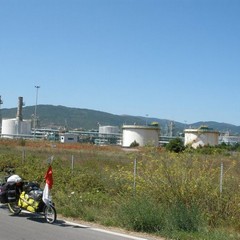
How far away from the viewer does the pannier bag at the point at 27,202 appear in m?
11.2

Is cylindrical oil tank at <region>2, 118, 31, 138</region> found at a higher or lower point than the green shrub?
higher

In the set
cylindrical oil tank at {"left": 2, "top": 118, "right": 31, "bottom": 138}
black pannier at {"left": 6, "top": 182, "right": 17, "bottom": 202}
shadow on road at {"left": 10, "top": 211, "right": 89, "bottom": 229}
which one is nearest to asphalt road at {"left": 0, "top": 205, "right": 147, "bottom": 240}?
shadow on road at {"left": 10, "top": 211, "right": 89, "bottom": 229}

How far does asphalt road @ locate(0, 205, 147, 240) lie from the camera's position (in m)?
8.98

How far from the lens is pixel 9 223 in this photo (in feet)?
34.1

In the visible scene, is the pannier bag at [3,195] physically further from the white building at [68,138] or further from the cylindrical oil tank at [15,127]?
the cylindrical oil tank at [15,127]

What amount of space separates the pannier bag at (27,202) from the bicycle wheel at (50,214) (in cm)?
43

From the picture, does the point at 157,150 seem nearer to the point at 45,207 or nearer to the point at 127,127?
the point at 45,207

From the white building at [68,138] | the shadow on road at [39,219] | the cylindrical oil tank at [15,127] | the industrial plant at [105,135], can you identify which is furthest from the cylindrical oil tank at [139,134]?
the shadow on road at [39,219]

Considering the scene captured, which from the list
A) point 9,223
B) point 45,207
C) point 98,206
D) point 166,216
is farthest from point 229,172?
point 9,223

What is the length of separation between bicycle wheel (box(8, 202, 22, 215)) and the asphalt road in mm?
394

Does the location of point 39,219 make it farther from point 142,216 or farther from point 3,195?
point 142,216

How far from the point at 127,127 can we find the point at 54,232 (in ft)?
356

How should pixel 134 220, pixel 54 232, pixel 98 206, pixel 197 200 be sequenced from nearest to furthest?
pixel 54 232, pixel 134 220, pixel 197 200, pixel 98 206

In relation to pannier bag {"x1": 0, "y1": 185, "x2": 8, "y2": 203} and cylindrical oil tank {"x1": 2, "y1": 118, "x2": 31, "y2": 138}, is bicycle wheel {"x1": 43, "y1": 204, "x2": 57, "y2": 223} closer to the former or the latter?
pannier bag {"x1": 0, "y1": 185, "x2": 8, "y2": 203}
